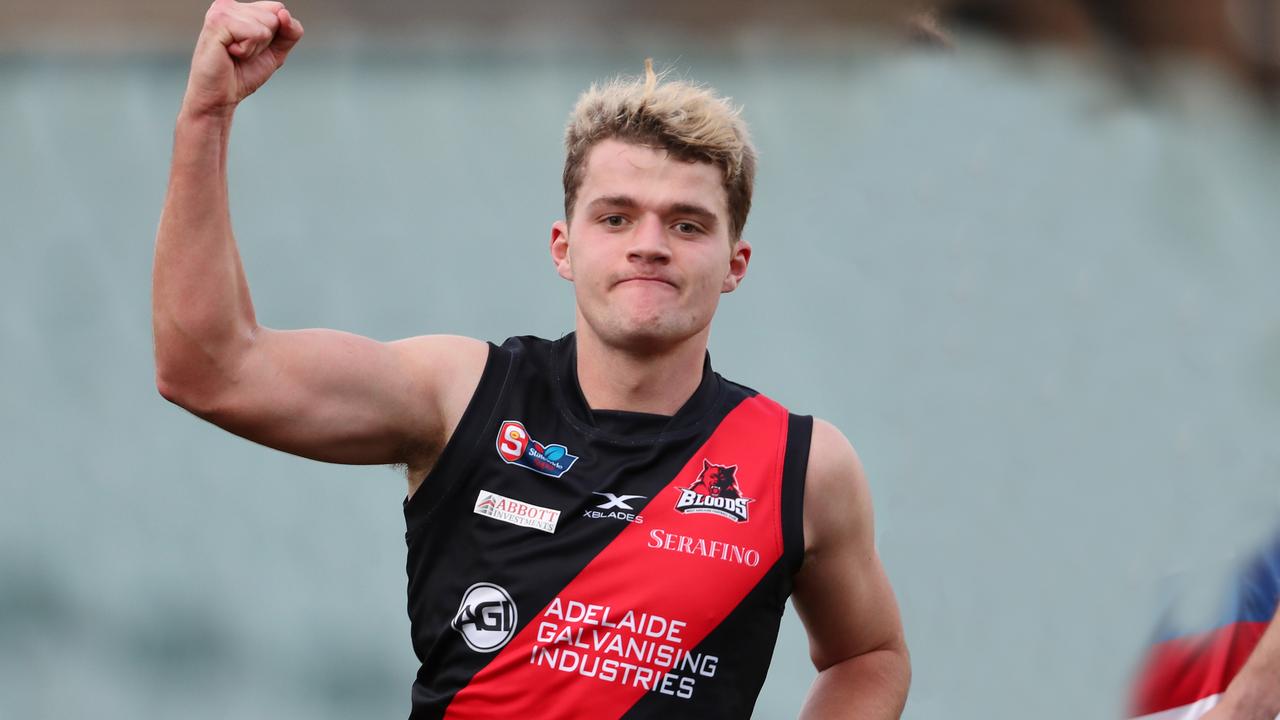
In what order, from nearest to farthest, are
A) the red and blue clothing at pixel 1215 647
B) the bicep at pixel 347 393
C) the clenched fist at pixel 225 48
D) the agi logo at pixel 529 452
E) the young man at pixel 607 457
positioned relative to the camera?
the clenched fist at pixel 225 48
the bicep at pixel 347 393
the young man at pixel 607 457
the agi logo at pixel 529 452
the red and blue clothing at pixel 1215 647

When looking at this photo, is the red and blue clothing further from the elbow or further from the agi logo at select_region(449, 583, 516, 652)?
the elbow

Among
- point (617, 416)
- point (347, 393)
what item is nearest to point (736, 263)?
point (617, 416)

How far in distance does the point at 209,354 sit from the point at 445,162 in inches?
136

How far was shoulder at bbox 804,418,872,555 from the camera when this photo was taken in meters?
2.49

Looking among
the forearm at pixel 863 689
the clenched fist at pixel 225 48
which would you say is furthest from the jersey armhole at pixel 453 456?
the forearm at pixel 863 689

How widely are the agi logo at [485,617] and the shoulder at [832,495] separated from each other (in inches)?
22.8

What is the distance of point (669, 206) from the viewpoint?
2.42 m

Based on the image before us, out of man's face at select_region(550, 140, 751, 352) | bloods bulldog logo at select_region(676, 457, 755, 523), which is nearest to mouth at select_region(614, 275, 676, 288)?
man's face at select_region(550, 140, 751, 352)

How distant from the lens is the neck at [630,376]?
8.21 ft

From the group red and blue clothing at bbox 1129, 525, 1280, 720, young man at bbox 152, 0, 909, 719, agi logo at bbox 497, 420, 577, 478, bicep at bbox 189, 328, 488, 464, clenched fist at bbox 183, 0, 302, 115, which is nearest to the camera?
clenched fist at bbox 183, 0, 302, 115

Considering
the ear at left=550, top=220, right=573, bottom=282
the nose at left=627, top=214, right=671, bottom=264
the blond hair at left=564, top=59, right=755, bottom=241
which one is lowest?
the nose at left=627, top=214, right=671, bottom=264

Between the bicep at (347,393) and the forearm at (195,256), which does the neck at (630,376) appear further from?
the forearm at (195,256)

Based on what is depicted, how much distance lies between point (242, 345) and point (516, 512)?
566 mm

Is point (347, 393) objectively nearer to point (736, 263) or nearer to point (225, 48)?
point (225, 48)
